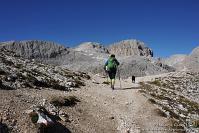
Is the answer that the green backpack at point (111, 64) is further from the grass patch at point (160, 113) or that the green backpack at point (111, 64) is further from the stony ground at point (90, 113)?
the grass patch at point (160, 113)

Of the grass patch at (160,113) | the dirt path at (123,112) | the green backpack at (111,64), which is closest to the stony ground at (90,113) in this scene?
the dirt path at (123,112)

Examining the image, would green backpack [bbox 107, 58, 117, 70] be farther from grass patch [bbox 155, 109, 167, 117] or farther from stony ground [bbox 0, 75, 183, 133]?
grass patch [bbox 155, 109, 167, 117]

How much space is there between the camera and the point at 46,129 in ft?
59.6

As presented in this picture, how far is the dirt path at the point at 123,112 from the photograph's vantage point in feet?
74.8

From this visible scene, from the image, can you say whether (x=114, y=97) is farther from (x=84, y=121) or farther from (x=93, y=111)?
(x=84, y=121)

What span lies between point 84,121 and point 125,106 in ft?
20.9

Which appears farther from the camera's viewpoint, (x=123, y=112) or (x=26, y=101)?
(x=123, y=112)

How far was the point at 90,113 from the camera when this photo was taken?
78.2 ft

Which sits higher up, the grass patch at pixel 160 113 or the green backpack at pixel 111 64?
the green backpack at pixel 111 64

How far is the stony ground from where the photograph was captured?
1897 centimetres

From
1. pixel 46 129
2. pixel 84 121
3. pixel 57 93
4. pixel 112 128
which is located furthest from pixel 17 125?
pixel 57 93

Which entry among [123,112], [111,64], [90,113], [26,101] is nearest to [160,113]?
[123,112]

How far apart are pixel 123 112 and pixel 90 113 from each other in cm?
304

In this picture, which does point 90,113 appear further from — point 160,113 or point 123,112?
point 160,113
